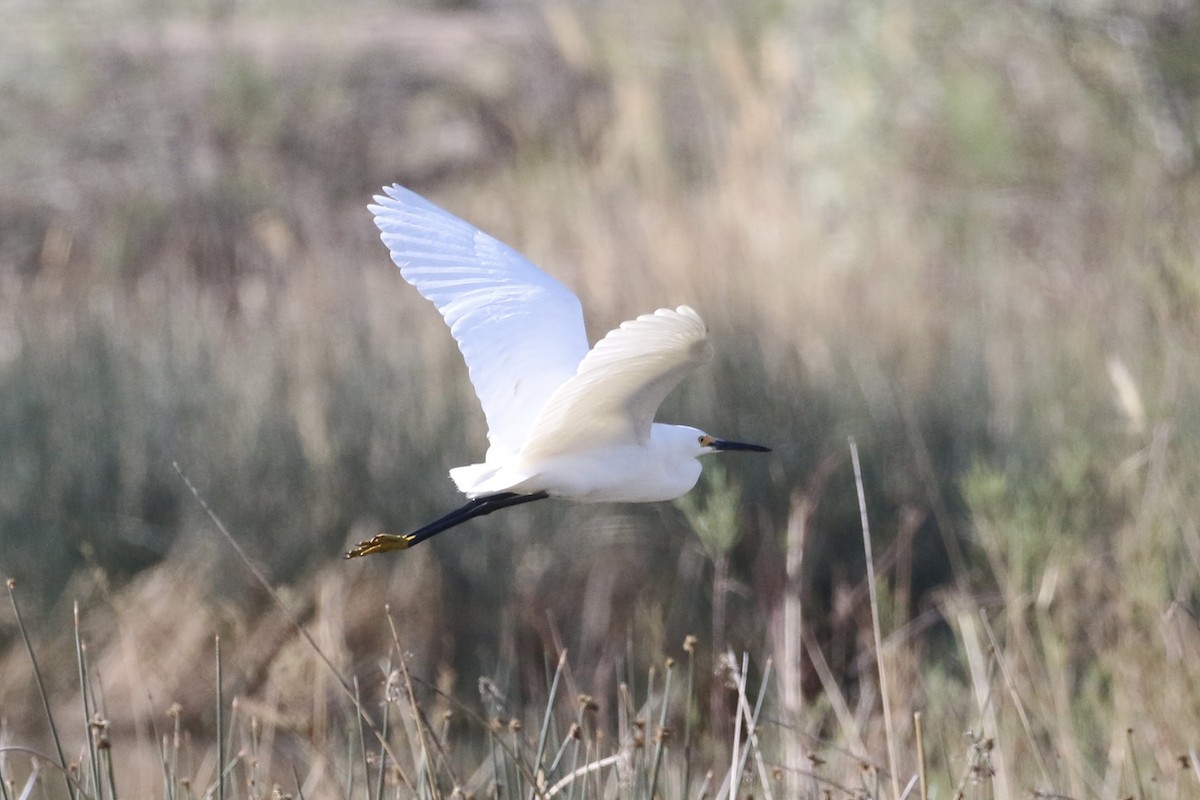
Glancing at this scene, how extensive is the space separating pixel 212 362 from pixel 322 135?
6.32 meters

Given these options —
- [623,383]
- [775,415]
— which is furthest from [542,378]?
[775,415]

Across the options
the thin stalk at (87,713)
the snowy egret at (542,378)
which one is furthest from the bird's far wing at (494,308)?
the thin stalk at (87,713)

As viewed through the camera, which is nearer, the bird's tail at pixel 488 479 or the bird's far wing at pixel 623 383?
the bird's far wing at pixel 623 383

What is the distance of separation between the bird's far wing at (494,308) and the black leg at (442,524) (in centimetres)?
7

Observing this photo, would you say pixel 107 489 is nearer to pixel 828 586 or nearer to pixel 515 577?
pixel 515 577

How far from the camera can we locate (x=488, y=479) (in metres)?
2.11

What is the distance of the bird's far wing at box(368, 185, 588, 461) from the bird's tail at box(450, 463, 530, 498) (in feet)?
0.22

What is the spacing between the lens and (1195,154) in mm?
6602

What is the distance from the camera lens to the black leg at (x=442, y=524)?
210cm

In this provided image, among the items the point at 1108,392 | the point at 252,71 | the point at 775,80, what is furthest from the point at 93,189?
the point at 1108,392

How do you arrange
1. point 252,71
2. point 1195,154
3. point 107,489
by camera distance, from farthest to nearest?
1. point 252,71
2. point 1195,154
3. point 107,489

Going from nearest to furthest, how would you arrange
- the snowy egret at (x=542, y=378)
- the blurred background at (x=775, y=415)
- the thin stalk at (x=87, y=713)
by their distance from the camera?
the thin stalk at (x=87, y=713) < the snowy egret at (x=542, y=378) < the blurred background at (x=775, y=415)

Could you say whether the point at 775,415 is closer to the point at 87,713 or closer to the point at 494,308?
the point at 494,308

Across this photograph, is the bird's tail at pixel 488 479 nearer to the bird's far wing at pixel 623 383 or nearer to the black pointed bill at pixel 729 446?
the bird's far wing at pixel 623 383
